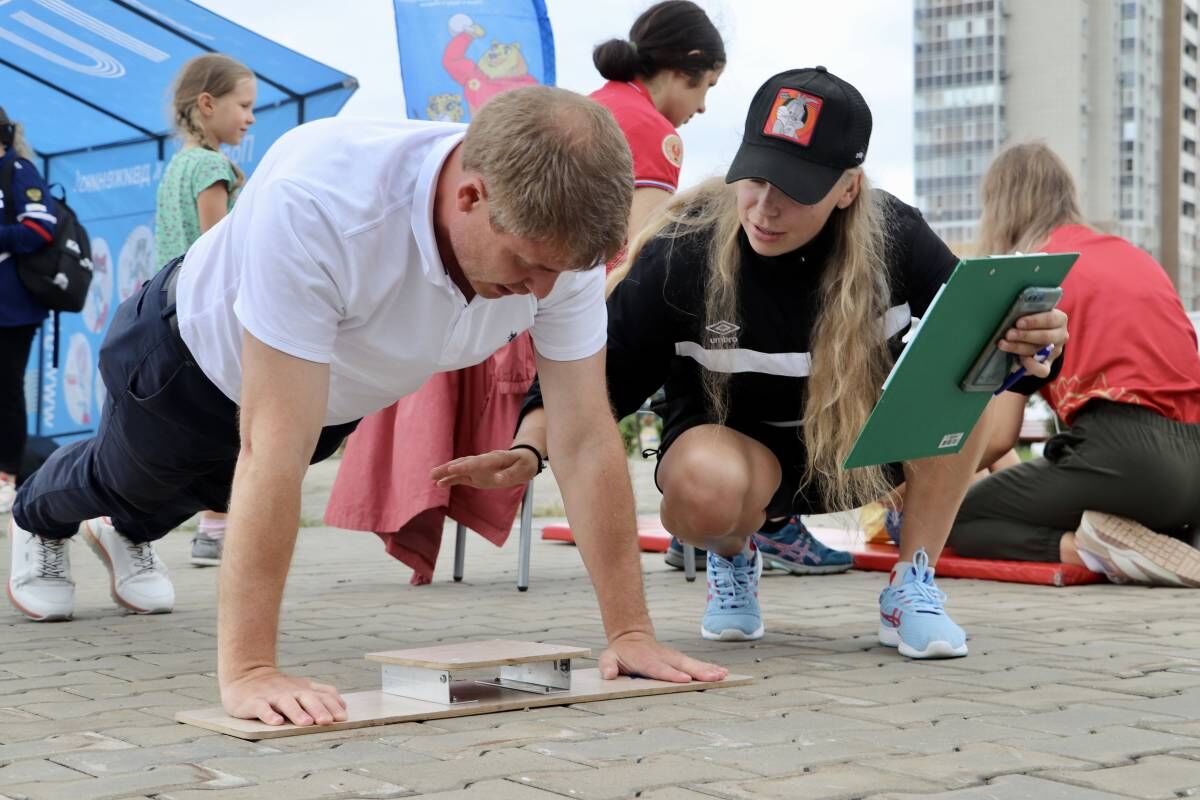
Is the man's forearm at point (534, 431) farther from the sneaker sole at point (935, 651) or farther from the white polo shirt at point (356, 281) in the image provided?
the sneaker sole at point (935, 651)

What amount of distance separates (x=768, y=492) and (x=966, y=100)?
241ft

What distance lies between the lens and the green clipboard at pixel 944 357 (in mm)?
2730

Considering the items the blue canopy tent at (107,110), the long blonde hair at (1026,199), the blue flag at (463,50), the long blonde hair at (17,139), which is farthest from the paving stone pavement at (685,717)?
the blue canopy tent at (107,110)

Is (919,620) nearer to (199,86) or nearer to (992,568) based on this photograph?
(992,568)

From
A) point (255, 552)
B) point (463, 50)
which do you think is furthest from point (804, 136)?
point (463, 50)

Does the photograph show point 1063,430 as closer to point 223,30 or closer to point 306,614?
point 306,614

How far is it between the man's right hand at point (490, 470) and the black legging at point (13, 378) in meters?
3.97

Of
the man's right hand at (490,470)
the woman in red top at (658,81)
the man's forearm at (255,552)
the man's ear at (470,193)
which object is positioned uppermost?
the woman in red top at (658,81)

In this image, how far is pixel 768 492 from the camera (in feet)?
11.3

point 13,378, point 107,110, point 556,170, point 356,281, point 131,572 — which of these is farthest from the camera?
point 107,110

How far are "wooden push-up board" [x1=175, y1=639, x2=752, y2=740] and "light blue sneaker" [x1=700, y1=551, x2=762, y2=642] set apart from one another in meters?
0.64

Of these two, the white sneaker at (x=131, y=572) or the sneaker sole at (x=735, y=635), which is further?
the white sneaker at (x=131, y=572)

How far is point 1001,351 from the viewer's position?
300 cm

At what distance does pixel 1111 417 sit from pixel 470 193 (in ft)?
9.84
